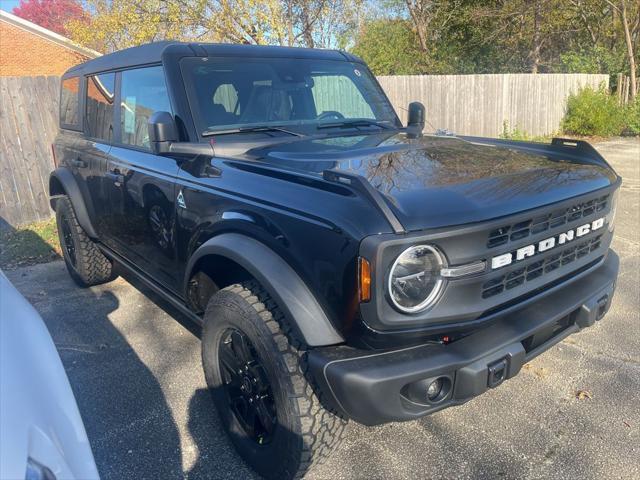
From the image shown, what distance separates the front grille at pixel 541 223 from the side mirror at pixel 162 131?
1.86m

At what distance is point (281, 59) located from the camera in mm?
3553

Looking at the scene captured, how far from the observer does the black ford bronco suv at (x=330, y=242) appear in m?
1.96

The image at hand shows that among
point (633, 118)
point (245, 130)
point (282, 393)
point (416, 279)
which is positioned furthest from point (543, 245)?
point (633, 118)

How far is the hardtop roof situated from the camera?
10.7ft

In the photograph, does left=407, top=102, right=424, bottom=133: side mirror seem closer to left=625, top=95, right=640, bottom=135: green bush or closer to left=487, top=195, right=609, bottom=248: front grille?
left=487, top=195, right=609, bottom=248: front grille

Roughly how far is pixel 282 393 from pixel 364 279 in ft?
2.10

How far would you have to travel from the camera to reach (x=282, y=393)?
2160 mm

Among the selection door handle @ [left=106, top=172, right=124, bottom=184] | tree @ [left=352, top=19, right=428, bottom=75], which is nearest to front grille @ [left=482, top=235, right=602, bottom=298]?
door handle @ [left=106, top=172, right=124, bottom=184]

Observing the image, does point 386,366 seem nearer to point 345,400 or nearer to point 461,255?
point 345,400

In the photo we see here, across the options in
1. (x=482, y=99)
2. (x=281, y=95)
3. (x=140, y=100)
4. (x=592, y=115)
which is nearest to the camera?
(x=281, y=95)

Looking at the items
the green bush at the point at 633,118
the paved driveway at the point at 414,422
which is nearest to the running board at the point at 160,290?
the paved driveway at the point at 414,422

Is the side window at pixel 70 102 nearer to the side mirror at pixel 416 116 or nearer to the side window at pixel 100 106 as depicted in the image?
the side window at pixel 100 106

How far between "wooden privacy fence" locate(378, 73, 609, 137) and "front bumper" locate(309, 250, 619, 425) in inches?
404

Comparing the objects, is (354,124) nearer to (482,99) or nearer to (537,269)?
(537,269)
